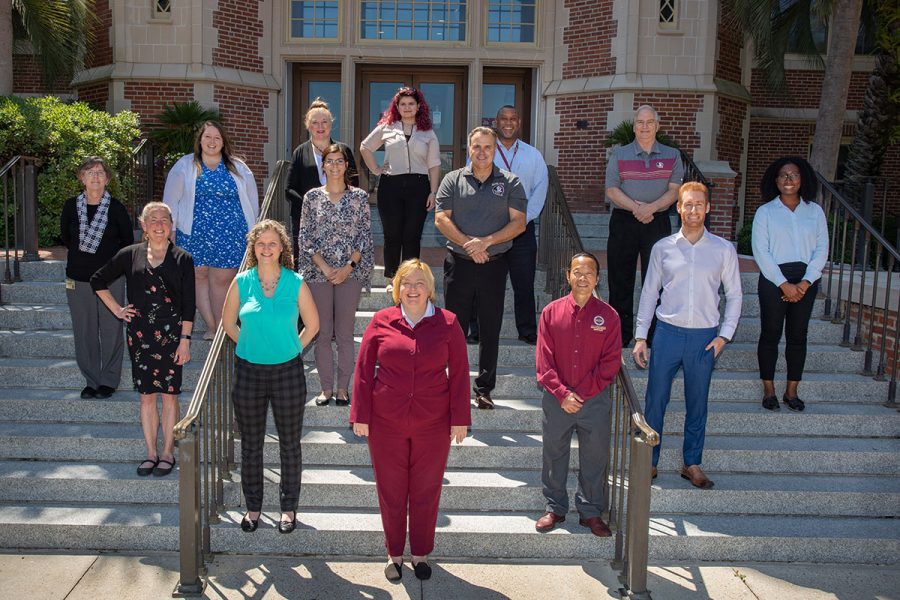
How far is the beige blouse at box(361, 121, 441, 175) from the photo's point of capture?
650 centimetres

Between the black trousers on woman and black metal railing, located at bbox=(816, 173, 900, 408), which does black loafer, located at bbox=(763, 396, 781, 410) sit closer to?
the black trousers on woman

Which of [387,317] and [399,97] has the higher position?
[399,97]

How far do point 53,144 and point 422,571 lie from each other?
7.01m

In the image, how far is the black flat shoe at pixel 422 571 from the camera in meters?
4.56

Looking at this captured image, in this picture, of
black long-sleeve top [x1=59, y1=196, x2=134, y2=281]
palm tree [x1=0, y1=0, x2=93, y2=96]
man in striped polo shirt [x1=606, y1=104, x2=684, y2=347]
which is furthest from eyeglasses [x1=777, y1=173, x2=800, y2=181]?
palm tree [x1=0, y1=0, x2=93, y2=96]

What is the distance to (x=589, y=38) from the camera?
12.9 m

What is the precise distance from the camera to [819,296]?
763cm

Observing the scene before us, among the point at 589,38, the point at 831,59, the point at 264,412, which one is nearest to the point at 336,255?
the point at 264,412

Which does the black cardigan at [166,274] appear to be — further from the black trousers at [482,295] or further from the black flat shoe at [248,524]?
the black trousers at [482,295]

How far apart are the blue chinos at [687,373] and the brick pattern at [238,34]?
941 centimetres

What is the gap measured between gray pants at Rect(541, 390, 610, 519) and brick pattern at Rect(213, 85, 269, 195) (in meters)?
8.96

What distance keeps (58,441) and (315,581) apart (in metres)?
2.16

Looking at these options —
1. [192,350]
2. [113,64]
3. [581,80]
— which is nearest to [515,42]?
[581,80]

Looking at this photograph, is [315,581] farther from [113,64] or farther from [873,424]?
[113,64]
